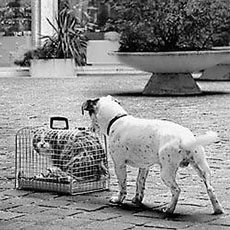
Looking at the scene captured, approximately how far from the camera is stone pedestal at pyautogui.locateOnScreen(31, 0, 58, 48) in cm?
2145

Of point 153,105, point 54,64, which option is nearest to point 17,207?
point 153,105

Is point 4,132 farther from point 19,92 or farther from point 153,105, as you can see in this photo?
point 19,92

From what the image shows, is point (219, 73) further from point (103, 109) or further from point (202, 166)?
point (202, 166)

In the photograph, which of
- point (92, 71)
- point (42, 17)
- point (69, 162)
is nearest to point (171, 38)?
point (92, 71)

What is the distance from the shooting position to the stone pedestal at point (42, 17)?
21453 mm

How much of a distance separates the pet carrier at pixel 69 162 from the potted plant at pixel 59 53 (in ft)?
46.0

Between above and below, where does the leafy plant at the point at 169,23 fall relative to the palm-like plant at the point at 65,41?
above

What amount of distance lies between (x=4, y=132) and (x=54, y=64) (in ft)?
36.3

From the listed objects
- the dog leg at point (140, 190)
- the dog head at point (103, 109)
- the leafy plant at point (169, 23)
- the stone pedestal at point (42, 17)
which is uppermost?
the dog head at point (103, 109)

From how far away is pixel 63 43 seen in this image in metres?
19.1

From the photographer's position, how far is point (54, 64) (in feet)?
62.3

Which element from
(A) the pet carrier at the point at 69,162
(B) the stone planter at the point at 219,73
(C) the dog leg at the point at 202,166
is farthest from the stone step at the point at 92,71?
(C) the dog leg at the point at 202,166

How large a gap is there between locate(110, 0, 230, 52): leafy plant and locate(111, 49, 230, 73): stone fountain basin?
8.5 inches

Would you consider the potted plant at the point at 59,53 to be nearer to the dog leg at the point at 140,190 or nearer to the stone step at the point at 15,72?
the stone step at the point at 15,72
